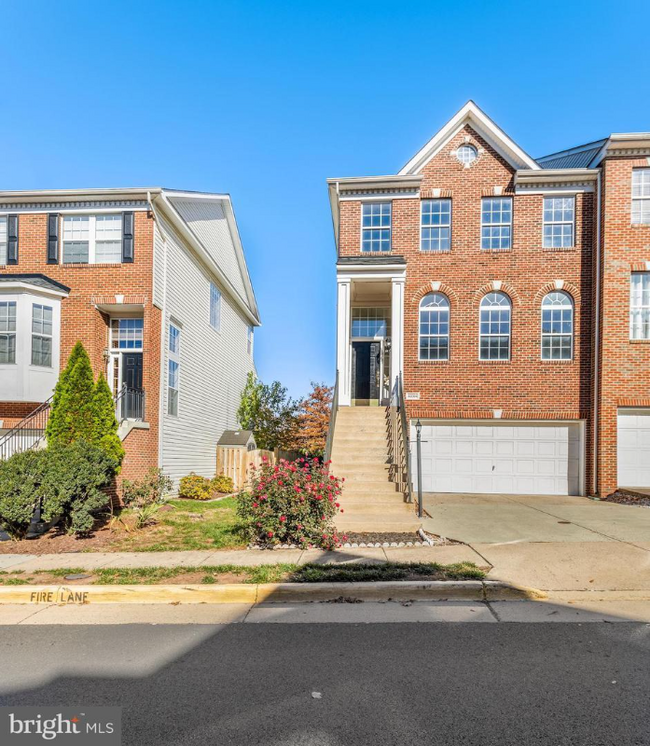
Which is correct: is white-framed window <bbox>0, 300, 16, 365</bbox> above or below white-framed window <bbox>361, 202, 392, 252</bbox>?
below

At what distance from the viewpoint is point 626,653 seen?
4.52 m

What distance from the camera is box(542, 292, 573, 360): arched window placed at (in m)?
15.4

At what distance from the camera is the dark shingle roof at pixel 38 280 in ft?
44.9

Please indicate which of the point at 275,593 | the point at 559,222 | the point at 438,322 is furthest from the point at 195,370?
the point at 275,593

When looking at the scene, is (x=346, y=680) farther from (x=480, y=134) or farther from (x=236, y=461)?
(x=236, y=461)

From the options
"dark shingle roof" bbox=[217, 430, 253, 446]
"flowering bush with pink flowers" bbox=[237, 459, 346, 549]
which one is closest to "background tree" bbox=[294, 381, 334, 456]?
"dark shingle roof" bbox=[217, 430, 253, 446]

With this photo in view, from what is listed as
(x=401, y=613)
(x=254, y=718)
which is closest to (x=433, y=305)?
(x=401, y=613)

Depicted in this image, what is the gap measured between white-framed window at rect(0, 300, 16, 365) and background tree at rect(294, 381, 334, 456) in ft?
48.3

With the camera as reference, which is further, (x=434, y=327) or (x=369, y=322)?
(x=369, y=322)

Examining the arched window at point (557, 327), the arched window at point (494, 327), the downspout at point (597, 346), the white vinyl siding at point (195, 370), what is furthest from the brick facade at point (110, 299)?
the downspout at point (597, 346)

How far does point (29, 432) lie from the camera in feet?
44.2

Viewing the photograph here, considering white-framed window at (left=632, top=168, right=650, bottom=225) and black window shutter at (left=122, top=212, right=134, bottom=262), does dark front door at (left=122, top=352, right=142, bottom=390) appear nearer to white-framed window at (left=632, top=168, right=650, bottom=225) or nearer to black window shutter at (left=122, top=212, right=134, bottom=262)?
black window shutter at (left=122, top=212, right=134, bottom=262)

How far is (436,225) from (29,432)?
12.3 meters

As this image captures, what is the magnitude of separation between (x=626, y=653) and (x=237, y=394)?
21123 millimetres
